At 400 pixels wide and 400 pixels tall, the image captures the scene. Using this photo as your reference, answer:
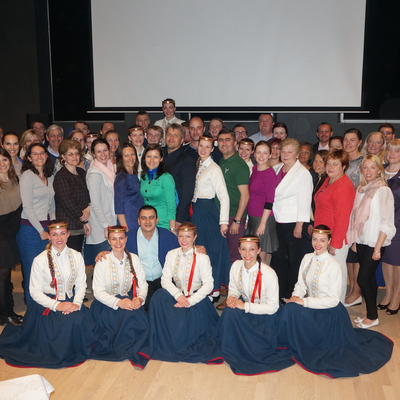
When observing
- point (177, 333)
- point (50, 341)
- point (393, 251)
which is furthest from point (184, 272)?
point (393, 251)

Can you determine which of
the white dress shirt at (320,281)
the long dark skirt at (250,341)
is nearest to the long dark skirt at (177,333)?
the long dark skirt at (250,341)

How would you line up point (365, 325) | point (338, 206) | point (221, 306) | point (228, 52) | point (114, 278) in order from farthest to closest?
1. point (228, 52)
2. point (221, 306)
3. point (365, 325)
4. point (338, 206)
5. point (114, 278)

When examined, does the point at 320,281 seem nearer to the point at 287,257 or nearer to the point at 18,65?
the point at 287,257

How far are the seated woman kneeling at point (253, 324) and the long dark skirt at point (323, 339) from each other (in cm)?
9

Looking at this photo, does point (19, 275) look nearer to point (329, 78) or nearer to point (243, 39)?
point (243, 39)

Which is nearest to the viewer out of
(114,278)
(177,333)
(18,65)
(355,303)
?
(177,333)

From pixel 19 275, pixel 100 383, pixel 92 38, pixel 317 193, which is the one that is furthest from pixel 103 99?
pixel 100 383

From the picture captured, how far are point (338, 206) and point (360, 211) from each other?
24 cm

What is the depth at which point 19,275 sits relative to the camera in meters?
4.73

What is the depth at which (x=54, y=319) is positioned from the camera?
115 inches

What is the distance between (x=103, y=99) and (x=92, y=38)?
3.47 feet

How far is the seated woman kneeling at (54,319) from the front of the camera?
288cm

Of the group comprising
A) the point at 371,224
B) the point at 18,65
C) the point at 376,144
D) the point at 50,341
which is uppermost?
the point at 18,65

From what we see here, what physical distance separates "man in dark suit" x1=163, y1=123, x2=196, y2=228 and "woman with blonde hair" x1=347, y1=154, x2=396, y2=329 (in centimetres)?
146
